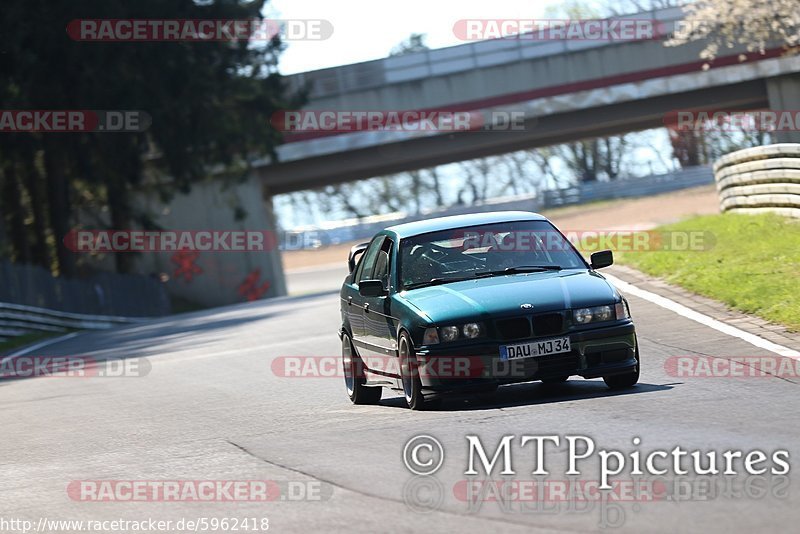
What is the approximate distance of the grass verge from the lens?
49.5ft

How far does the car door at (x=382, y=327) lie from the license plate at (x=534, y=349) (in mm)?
1073

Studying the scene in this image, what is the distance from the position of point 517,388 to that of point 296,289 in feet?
204

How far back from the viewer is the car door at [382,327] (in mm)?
11422

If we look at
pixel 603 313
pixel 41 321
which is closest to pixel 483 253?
pixel 603 313

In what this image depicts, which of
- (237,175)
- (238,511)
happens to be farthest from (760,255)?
(237,175)

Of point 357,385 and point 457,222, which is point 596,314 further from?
point 357,385

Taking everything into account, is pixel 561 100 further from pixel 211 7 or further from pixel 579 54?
pixel 211 7

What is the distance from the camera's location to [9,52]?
39.2 m

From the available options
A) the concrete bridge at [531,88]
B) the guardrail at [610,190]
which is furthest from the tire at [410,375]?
the guardrail at [610,190]

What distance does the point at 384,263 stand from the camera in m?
12.3

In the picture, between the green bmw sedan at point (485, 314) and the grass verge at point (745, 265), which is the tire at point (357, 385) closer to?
the green bmw sedan at point (485, 314)

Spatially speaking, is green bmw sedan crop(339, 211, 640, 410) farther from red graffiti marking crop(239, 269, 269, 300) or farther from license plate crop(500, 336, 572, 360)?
red graffiti marking crop(239, 269, 269, 300)

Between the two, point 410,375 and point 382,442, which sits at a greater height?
point 410,375

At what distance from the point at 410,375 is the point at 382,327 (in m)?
0.83
